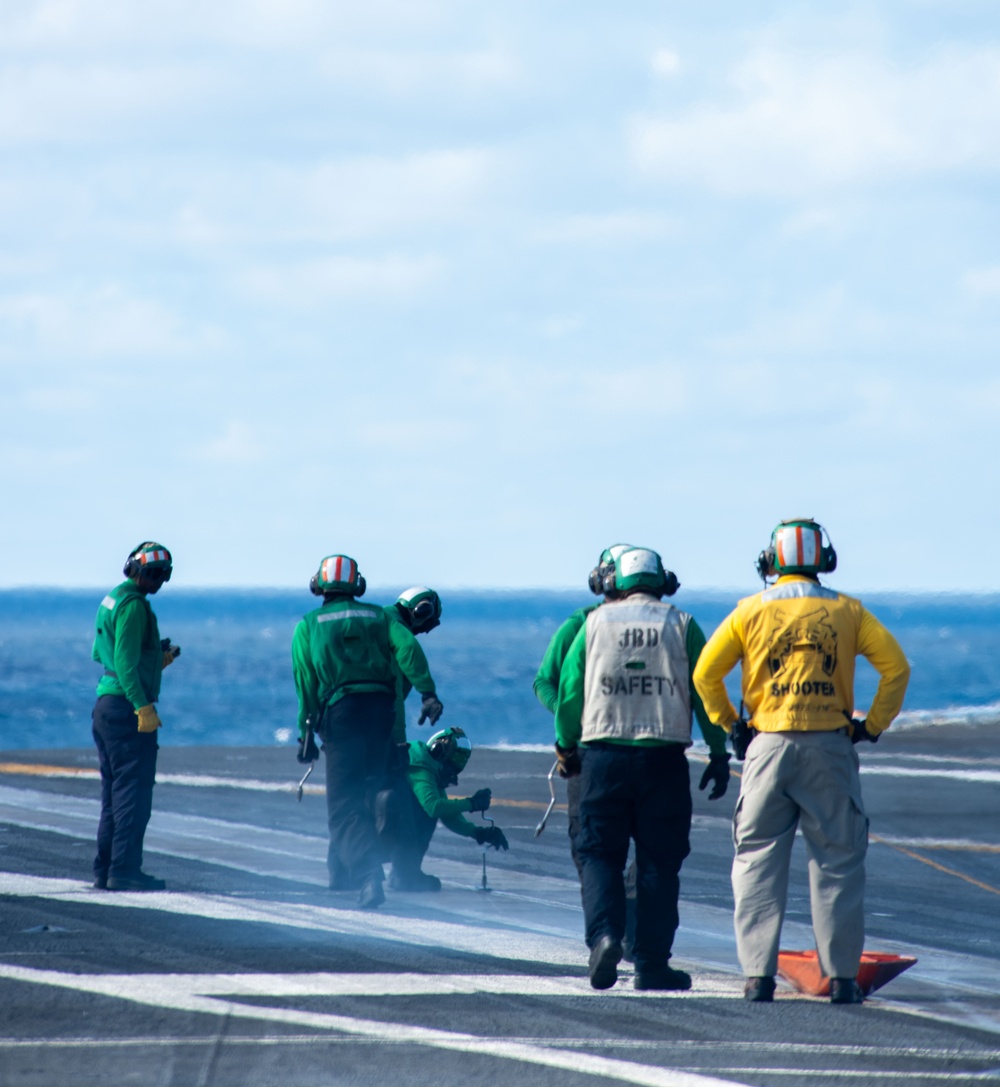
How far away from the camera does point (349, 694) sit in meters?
11.0

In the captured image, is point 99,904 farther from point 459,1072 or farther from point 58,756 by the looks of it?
point 58,756

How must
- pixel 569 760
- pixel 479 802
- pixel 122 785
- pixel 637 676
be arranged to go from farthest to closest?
pixel 479 802
pixel 122 785
pixel 569 760
pixel 637 676

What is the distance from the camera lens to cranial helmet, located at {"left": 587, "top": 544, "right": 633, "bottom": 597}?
27.8 ft

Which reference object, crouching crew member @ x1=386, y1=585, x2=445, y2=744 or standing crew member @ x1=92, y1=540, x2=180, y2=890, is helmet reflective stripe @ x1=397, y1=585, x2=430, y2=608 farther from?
standing crew member @ x1=92, y1=540, x2=180, y2=890

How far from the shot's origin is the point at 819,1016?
7.30 metres

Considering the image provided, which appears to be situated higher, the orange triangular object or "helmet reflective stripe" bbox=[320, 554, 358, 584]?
"helmet reflective stripe" bbox=[320, 554, 358, 584]

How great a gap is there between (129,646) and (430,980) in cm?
369

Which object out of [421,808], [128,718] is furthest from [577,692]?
[128,718]

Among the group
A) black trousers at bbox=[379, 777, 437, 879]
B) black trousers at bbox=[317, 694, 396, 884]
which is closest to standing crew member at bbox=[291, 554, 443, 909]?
black trousers at bbox=[317, 694, 396, 884]

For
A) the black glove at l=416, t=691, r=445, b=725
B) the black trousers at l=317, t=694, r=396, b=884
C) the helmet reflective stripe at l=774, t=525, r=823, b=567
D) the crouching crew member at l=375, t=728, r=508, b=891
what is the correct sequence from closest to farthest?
the helmet reflective stripe at l=774, t=525, r=823, b=567, the black glove at l=416, t=691, r=445, b=725, the black trousers at l=317, t=694, r=396, b=884, the crouching crew member at l=375, t=728, r=508, b=891

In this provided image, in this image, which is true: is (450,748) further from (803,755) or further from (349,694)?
(803,755)

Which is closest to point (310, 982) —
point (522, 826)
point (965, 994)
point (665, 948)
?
point (665, 948)

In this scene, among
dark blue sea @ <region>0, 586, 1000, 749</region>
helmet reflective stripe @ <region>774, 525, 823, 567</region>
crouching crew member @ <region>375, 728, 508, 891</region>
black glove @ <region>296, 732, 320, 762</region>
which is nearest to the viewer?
helmet reflective stripe @ <region>774, 525, 823, 567</region>

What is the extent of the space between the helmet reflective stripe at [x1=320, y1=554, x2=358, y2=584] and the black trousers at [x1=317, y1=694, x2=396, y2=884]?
2.47ft
